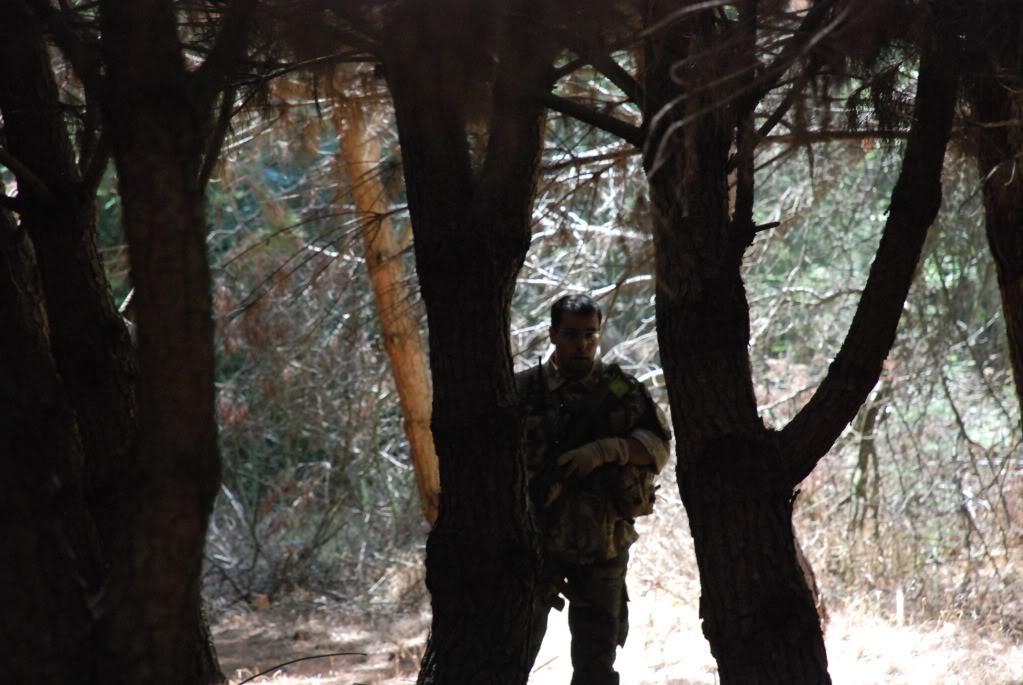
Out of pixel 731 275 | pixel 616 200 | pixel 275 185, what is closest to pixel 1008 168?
pixel 731 275

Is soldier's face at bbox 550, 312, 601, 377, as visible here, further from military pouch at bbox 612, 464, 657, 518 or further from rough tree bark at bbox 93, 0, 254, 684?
rough tree bark at bbox 93, 0, 254, 684

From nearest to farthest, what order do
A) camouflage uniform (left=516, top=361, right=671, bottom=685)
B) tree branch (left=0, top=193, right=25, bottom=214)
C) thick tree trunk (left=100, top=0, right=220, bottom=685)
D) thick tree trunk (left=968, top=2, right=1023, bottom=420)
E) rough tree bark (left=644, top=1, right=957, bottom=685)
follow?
1. thick tree trunk (left=100, top=0, right=220, bottom=685)
2. tree branch (left=0, top=193, right=25, bottom=214)
3. rough tree bark (left=644, top=1, right=957, bottom=685)
4. thick tree trunk (left=968, top=2, right=1023, bottom=420)
5. camouflage uniform (left=516, top=361, right=671, bottom=685)

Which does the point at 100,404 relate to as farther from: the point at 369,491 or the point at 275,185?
the point at 275,185

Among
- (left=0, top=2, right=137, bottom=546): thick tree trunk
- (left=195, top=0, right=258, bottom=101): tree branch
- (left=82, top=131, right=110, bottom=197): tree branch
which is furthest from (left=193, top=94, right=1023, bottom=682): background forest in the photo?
(left=195, top=0, right=258, bottom=101): tree branch

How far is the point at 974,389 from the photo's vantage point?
28.8ft

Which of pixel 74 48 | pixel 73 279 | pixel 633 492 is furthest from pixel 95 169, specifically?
pixel 633 492

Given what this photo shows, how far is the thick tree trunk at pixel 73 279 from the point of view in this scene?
11.5 feet

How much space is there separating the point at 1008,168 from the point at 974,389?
14.8ft

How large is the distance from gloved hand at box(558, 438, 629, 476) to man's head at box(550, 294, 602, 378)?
398mm

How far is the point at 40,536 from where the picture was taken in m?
2.13

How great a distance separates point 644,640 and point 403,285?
2.54 m

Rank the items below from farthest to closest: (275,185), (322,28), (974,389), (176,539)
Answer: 1. (275,185)
2. (974,389)
3. (322,28)
4. (176,539)

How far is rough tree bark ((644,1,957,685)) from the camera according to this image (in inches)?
142

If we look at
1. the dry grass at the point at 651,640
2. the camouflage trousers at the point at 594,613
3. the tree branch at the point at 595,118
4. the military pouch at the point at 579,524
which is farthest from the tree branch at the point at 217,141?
the dry grass at the point at 651,640
